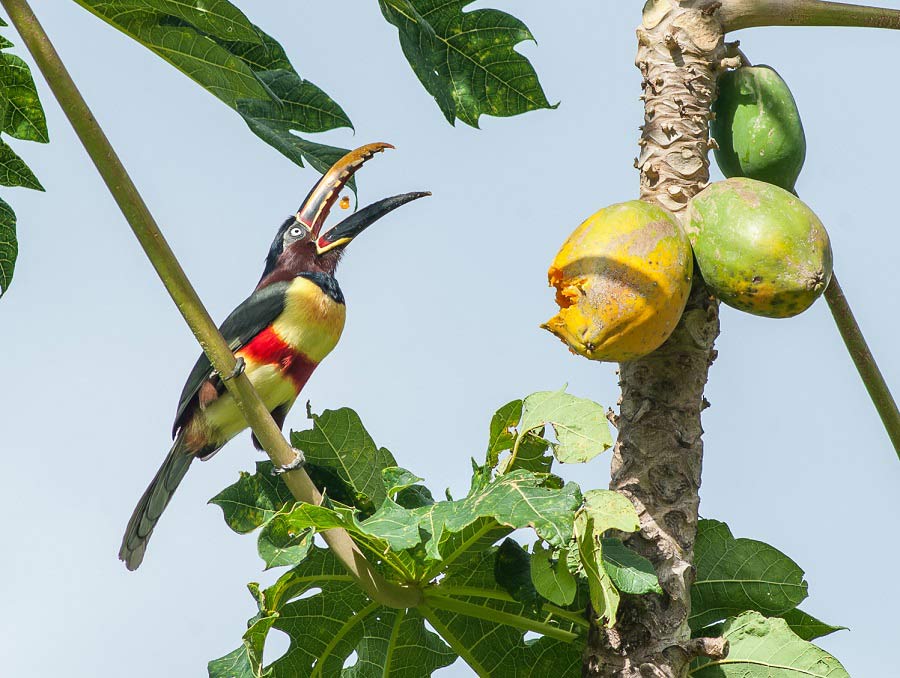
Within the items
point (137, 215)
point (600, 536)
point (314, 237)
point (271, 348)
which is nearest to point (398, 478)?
point (600, 536)

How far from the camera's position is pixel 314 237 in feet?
13.6

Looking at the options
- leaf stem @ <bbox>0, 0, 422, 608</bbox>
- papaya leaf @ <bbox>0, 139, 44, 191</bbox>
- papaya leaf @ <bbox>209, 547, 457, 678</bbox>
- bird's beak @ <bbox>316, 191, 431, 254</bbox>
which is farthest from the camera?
bird's beak @ <bbox>316, 191, 431, 254</bbox>

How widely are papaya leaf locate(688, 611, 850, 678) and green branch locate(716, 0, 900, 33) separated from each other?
47.7 inches

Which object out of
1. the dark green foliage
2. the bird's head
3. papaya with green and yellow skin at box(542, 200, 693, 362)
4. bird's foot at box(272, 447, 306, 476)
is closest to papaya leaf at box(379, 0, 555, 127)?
papaya with green and yellow skin at box(542, 200, 693, 362)

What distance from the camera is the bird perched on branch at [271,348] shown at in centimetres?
383

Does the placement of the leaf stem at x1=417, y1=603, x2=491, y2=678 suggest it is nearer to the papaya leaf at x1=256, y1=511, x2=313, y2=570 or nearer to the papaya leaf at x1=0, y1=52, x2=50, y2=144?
the papaya leaf at x1=256, y1=511, x2=313, y2=570

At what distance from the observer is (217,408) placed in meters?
3.86

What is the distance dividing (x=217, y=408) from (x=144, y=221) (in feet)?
7.13

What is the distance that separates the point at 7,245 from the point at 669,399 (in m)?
1.45

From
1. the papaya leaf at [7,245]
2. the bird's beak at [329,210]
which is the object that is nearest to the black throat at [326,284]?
the bird's beak at [329,210]

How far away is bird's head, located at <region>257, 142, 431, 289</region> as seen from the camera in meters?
3.95

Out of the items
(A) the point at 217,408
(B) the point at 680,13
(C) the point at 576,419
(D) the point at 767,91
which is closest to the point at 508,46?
(B) the point at 680,13

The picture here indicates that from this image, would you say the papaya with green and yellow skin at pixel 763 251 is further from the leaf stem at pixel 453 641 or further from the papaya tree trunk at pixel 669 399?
the leaf stem at pixel 453 641

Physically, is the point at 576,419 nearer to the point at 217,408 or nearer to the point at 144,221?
the point at 144,221
